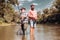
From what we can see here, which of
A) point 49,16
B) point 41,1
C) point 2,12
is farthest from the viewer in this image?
point 41,1

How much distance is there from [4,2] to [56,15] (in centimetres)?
1862

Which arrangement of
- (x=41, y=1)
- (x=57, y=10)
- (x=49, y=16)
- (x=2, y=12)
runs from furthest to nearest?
(x=41, y=1), (x=49, y=16), (x=57, y=10), (x=2, y=12)

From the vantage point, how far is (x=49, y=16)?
8400cm

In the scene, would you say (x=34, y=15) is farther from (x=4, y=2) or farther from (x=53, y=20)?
(x=53, y=20)

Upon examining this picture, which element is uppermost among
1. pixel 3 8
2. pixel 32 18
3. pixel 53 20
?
pixel 32 18

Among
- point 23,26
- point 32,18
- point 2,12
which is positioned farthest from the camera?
point 2,12

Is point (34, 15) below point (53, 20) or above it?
above

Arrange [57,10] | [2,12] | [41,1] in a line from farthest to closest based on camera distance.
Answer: [41,1], [57,10], [2,12]

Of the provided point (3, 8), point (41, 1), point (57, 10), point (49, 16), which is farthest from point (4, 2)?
point (41, 1)

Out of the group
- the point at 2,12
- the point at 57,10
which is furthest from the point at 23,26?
the point at 57,10

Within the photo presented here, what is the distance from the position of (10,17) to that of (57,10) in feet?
54.8

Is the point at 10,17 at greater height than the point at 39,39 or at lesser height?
lesser

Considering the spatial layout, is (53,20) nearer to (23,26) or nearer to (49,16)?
(49,16)

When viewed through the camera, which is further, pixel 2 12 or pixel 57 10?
pixel 57 10
